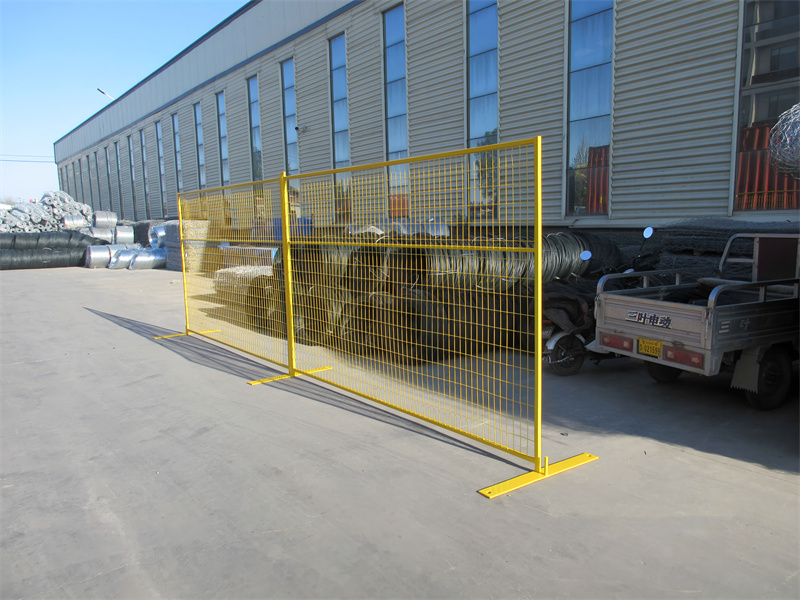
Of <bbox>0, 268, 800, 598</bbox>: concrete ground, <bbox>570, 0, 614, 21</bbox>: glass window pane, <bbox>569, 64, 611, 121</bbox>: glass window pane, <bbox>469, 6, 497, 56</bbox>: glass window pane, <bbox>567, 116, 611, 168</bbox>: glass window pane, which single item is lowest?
<bbox>0, 268, 800, 598</bbox>: concrete ground

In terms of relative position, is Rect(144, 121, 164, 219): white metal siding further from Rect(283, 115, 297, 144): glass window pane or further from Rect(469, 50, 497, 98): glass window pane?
Rect(469, 50, 497, 98): glass window pane

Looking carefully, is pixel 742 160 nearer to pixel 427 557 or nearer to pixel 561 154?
pixel 561 154

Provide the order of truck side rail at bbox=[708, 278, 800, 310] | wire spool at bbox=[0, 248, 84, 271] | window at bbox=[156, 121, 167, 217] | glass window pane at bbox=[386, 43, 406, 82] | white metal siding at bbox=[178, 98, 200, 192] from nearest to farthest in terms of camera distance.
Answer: truck side rail at bbox=[708, 278, 800, 310], glass window pane at bbox=[386, 43, 406, 82], wire spool at bbox=[0, 248, 84, 271], white metal siding at bbox=[178, 98, 200, 192], window at bbox=[156, 121, 167, 217]

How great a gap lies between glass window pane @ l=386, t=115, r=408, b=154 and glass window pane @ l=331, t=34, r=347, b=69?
320 centimetres

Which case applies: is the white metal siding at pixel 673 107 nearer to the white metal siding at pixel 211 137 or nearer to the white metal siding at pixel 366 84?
the white metal siding at pixel 366 84

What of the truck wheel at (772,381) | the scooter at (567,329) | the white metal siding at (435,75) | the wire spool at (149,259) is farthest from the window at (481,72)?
the wire spool at (149,259)

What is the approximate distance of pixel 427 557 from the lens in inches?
117

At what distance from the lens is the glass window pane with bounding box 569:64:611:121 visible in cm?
978

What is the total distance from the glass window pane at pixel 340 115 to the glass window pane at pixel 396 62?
2.20 meters

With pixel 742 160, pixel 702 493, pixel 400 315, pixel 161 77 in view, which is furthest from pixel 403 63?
pixel 161 77

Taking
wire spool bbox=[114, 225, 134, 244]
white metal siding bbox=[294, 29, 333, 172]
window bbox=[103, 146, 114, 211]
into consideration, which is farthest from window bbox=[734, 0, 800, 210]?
window bbox=[103, 146, 114, 211]

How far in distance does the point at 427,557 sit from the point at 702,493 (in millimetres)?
2002

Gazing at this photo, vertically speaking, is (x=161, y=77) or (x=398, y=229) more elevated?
(x=161, y=77)

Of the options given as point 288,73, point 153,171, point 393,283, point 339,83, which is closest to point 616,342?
point 393,283
